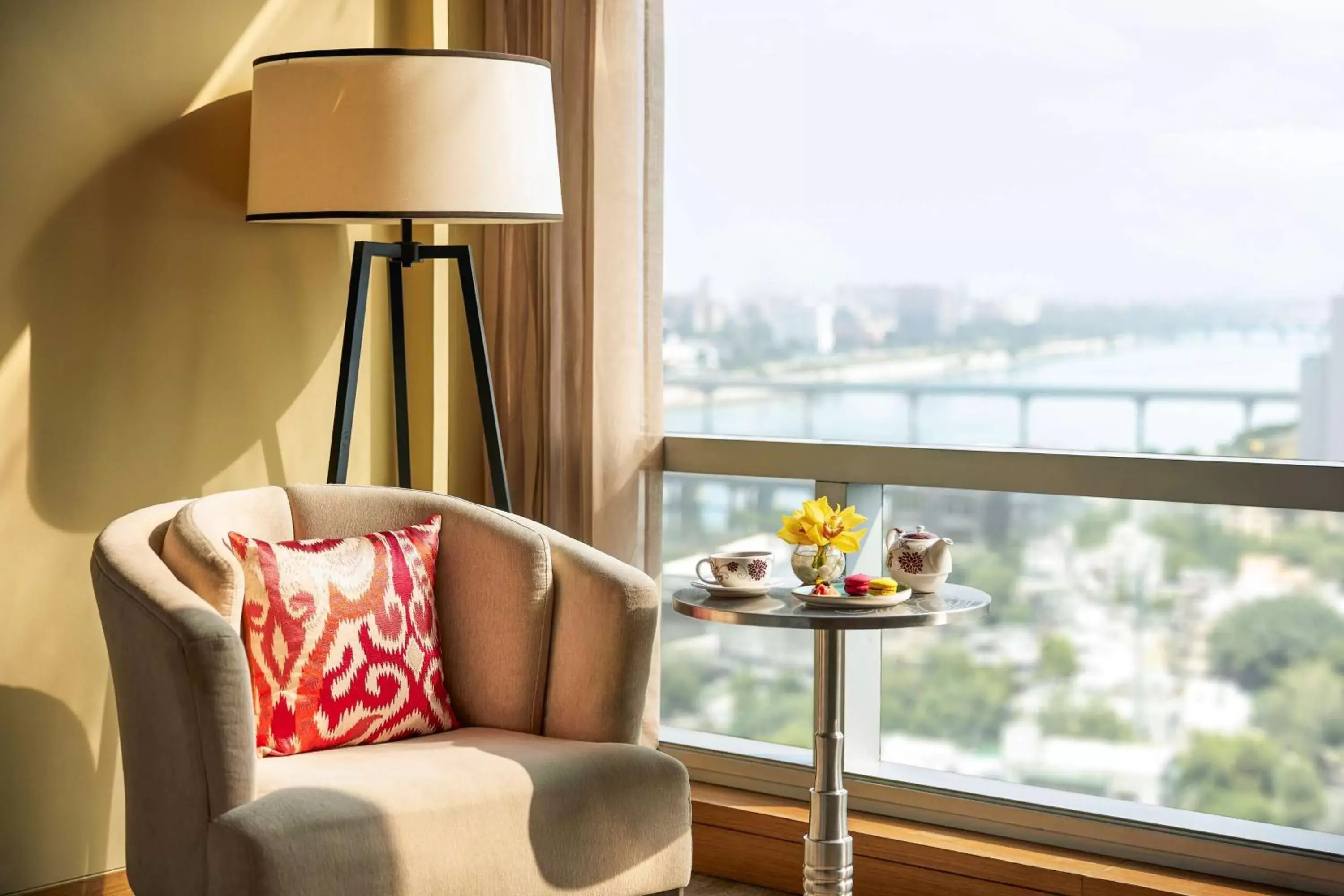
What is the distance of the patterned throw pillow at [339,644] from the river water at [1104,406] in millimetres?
1130

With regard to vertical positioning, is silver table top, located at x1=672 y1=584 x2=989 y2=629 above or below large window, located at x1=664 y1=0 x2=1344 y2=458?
below

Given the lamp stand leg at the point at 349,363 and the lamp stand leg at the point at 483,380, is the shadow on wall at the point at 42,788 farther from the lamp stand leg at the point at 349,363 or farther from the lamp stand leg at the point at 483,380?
the lamp stand leg at the point at 483,380

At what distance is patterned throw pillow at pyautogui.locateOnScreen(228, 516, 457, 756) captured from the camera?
7.87 feet

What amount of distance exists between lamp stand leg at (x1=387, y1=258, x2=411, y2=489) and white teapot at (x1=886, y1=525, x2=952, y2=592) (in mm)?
1130

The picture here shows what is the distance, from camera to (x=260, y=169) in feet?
9.16

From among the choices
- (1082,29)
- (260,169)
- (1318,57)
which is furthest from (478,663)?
(1318,57)

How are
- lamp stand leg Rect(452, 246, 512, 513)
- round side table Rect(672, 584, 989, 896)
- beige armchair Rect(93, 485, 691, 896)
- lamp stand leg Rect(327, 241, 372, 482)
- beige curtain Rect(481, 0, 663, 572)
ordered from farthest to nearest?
beige curtain Rect(481, 0, 663, 572) < lamp stand leg Rect(452, 246, 512, 513) < lamp stand leg Rect(327, 241, 372, 482) < round side table Rect(672, 584, 989, 896) < beige armchair Rect(93, 485, 691, 896)

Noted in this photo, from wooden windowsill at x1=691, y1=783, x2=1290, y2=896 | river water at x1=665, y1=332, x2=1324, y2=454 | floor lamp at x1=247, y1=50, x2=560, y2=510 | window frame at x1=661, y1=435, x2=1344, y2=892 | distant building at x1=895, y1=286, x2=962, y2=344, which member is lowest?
wooden windowsill at x1=691, y1=783, x2=1290, y2=896

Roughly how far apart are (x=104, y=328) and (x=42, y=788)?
0.91m

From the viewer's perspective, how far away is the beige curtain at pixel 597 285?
10.9ft

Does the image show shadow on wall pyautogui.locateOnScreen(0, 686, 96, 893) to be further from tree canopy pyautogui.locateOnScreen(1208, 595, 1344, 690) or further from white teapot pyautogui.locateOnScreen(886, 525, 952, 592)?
tree canopy pyautogui.locateOnScreen(1208, 595, 1344, 690)

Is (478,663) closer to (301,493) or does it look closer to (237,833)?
(301,493)

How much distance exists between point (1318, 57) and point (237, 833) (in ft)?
7.71

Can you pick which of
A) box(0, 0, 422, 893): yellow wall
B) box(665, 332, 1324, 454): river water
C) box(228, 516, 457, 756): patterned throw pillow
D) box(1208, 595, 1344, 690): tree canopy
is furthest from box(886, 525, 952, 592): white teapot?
box(0, 0, 422, 893): yellow wall
